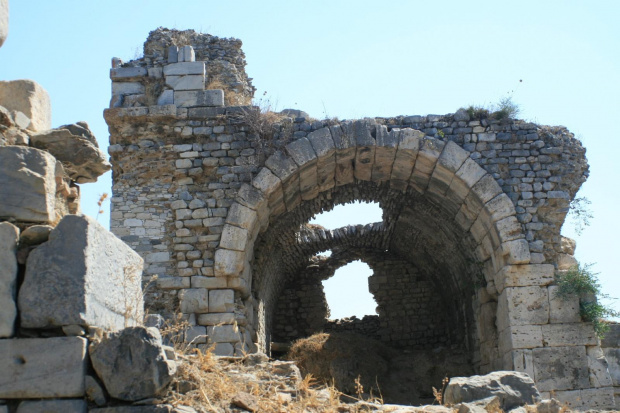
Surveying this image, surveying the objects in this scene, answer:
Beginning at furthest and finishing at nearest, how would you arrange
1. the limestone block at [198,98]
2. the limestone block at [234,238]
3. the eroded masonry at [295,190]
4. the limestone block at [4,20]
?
the limestone block at [198,98] < the limestone block at [234,238] < the eroded masonry at [295,190] < the limestone block at [4,20]

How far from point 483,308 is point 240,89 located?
16.1 feet

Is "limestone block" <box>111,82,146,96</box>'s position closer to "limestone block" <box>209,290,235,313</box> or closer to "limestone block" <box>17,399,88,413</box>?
"limestone block" <box>209,290,235,313</box>

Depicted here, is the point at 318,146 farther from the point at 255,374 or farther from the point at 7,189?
the point at 7,189

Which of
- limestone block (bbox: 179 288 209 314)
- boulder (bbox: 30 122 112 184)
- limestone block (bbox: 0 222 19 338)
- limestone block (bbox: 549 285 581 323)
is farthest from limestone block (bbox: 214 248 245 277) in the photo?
limestone block (bbox: 0 222 19 338)

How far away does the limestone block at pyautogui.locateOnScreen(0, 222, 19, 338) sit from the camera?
3.78m

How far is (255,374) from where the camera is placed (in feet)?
17.5

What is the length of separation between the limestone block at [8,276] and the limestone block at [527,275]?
674cm

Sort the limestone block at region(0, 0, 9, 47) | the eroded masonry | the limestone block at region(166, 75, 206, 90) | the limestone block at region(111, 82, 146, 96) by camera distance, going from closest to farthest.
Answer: the limestone block at region(0, 0, 9, 47), the eroded masonry, the limestone block at region(166, 75, 206, 90), the limestone block at region(111, 82, 146, 96)

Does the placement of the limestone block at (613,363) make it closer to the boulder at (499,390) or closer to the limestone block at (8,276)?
the boulder at (499,390)

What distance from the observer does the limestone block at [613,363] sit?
888 centimetres

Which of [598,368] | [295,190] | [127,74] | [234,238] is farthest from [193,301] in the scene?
[598,368]

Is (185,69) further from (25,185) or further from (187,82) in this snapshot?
(25,185)

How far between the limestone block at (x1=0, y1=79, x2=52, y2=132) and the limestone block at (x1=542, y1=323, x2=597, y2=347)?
22.2ft

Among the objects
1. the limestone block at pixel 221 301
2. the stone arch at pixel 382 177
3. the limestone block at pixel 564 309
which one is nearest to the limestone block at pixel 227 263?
the stone arch at pixel 382 177
